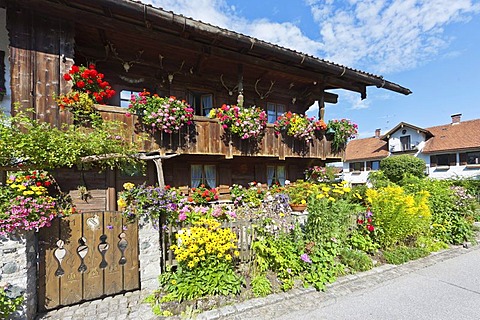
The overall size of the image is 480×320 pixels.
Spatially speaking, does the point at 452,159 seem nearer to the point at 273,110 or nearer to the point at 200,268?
the point at 273,110

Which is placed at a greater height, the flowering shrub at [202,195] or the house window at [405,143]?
the house window at [405,143]

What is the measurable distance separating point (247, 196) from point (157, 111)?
4.30 m

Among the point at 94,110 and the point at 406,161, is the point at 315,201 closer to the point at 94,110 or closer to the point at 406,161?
the point at 94,110

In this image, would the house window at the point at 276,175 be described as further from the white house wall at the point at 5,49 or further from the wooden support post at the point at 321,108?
the white house wall at the point at 5,49

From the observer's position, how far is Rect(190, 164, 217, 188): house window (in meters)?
8.55

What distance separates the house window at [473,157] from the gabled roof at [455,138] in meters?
0.93

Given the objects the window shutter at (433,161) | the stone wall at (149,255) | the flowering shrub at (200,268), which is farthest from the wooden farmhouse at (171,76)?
the window shutter at (433,161)

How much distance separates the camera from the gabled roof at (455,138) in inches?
850

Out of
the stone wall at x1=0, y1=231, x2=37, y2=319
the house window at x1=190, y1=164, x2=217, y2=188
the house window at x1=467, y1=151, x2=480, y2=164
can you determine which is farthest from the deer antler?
the house window at x1=467, y1=151, x2=480, y2=164

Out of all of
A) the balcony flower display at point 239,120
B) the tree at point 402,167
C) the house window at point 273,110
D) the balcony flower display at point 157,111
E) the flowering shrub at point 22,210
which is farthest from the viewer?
the tree at point 402,167

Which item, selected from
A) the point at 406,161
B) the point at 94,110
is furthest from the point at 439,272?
the point at 406,161

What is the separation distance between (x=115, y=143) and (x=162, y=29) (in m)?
3.67

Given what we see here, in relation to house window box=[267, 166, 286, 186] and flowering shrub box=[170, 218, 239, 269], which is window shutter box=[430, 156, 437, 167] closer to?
house window box=[267, 166, 286, 186]

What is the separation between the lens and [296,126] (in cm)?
815
